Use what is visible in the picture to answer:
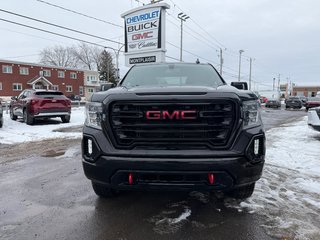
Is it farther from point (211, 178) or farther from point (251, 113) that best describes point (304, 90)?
point (211, 178)

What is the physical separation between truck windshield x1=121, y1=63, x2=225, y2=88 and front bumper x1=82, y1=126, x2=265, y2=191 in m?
1.63

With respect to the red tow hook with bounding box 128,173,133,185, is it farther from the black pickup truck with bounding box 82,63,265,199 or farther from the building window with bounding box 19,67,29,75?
the building window with bounding box 19,67,29,75

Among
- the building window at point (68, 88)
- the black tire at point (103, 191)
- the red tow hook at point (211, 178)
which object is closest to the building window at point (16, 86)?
the building window at point (68, 88)

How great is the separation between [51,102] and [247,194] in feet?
35.1

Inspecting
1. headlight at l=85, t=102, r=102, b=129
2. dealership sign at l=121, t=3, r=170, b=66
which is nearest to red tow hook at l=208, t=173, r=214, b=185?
headlight at l=85, t=102, r=102, b=129

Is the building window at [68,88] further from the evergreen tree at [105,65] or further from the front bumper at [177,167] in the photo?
the front bumper at [177,167]

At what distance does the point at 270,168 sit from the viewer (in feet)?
17.4

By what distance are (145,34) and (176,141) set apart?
13.7m

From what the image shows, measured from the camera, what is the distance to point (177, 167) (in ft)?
9.07

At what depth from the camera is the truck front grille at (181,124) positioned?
2.87 metres

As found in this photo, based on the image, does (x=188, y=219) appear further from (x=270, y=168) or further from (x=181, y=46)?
(x=181, y=46)

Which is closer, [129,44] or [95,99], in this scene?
[95,99]

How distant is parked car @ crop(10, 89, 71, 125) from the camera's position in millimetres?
12102

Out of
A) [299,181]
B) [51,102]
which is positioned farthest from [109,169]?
[51,102]
